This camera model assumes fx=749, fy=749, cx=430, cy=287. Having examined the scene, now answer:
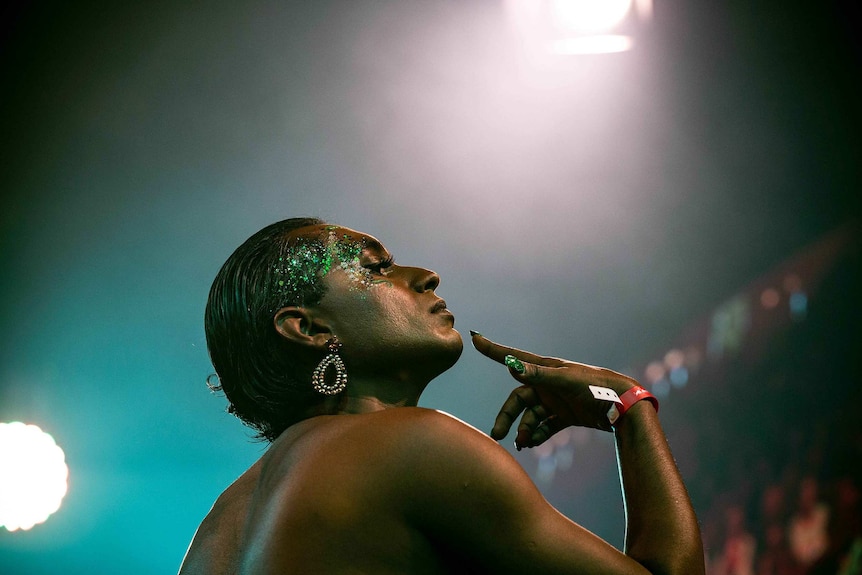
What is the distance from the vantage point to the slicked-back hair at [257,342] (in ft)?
4.82

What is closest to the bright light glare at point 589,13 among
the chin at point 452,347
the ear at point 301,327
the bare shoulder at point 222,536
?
the chin at point 452,347

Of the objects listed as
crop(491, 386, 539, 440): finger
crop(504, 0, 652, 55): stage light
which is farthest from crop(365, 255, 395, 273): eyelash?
crop(504, 0, 652, 55): stage light

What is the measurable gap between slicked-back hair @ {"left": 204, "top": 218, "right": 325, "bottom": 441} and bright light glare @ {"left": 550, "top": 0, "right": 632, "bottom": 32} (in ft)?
13.0

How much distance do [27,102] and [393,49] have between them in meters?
2.34

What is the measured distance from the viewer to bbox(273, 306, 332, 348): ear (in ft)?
4.71

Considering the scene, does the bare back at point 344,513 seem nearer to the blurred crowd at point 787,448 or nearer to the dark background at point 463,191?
the dark background at point 463,191

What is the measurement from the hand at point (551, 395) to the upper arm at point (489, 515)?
39 centimetres

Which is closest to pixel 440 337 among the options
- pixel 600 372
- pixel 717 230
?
pixel 600 372

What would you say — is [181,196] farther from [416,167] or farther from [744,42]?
[744,42]

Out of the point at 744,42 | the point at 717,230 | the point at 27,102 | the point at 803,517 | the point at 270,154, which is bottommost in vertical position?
the point at 803,517

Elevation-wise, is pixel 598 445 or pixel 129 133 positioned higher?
pixel 129 133

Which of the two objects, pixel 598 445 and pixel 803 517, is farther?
pixel 598 445

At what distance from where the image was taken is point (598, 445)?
4461mm

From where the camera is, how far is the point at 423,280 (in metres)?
1.57
